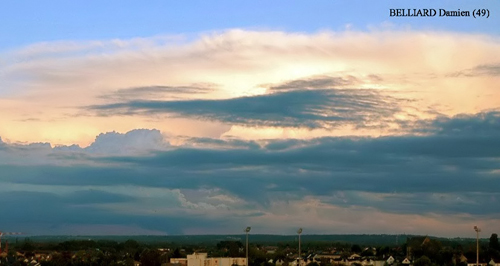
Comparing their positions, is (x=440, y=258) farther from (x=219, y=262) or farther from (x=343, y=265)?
(x=219, y=262)

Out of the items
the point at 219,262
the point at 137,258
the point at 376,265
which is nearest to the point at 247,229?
the point at 219,262

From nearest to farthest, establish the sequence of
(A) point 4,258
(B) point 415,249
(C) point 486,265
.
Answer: (C) point 486,265 < (A) point 4,258 < (B) point 415,249

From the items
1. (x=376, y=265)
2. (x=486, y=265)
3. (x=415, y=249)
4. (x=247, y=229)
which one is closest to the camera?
(x=247, y=229)

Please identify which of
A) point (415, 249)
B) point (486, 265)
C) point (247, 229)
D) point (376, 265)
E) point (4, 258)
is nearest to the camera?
point (247, 229)

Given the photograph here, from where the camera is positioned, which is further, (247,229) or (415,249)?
(415,249)

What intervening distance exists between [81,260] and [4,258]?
72.2 feet

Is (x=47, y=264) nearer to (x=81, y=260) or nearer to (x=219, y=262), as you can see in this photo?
(x=81, y=260)

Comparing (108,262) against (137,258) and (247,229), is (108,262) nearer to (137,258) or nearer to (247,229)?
(137,258)

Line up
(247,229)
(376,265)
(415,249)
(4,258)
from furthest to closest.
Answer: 1. (415,249)
2. (4,258)
3. (376,265)
4. (247,229)

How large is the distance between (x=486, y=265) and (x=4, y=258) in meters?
94.2

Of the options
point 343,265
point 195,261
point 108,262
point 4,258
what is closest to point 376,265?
point 343,265

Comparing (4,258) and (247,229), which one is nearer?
(247,229)

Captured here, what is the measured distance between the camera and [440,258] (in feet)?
571

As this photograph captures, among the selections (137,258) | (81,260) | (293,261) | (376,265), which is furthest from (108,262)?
(376,265)
